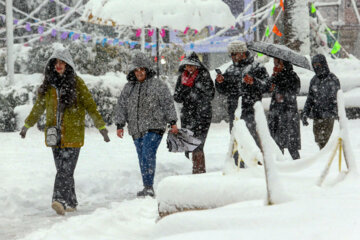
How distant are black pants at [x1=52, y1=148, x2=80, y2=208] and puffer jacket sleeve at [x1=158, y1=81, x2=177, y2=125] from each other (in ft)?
4.36

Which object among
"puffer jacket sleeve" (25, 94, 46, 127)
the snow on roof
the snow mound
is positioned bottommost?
the snow mound

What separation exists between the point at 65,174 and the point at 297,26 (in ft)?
30.4

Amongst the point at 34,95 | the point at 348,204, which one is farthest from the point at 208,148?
the point at 348,204

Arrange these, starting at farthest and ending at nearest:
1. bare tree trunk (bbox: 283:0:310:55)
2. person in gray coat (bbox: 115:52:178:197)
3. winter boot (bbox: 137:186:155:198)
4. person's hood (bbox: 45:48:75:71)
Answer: bare tree trunk (bbox: 283:0:310:55) < person in gray coat (bbox: 115:52:178:197) < winter boot (bbox: 137:186:155:198) < person's hood (bbox: 45:48:75:71)

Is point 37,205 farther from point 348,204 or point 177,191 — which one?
point 348,204

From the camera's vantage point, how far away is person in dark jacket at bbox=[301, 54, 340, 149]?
934 cm

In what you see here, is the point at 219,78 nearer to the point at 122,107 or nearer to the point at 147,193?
the point at 122,107

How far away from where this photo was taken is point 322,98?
30.9 feet

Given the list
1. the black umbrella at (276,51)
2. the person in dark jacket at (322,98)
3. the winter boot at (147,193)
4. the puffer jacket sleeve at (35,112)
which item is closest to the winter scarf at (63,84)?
the puffer jacket sleeve at (35,112)

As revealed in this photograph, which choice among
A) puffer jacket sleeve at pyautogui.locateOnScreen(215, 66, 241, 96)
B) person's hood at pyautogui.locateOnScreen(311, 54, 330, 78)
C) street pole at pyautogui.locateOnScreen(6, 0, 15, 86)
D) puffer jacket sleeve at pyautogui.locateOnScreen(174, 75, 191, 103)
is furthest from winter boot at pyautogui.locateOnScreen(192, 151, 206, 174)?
street pole at pyautogui.locateOnScreen(6, 0, 15, 86)

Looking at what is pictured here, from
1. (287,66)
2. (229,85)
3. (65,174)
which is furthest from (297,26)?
(65,174)

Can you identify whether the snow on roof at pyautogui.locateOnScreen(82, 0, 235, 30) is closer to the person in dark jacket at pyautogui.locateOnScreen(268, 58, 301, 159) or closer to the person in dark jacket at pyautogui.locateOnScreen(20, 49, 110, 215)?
the person in dark jacket at pyautogui.locateOnScreen(268, 58, 301, 159)

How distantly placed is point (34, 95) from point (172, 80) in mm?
3725

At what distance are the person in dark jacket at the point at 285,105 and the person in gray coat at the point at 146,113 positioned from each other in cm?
174
